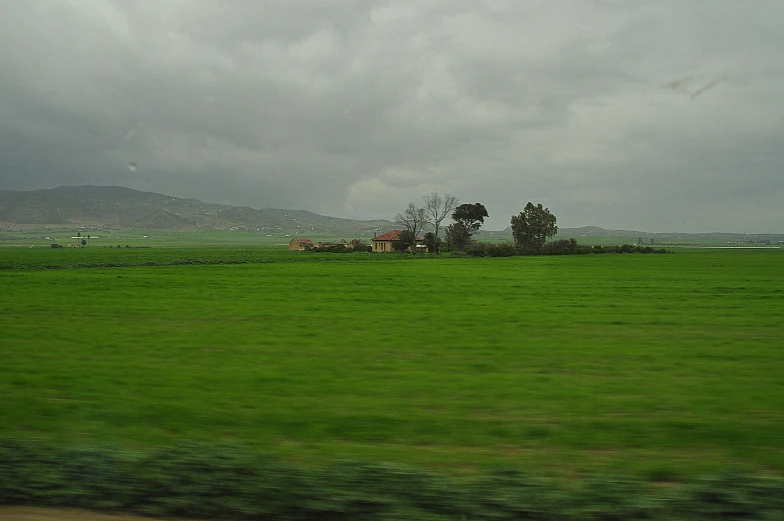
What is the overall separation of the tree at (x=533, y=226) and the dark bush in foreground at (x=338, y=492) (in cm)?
10133

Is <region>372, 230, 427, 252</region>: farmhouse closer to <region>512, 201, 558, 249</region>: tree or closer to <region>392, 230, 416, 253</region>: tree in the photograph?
<region>392, 230, 416, 253</region>: tree

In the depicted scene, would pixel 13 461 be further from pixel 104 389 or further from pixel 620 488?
pixel 620 488

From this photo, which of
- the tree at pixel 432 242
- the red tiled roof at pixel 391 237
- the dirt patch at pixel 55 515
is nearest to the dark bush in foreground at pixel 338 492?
the dirt patch at pixel 55 515

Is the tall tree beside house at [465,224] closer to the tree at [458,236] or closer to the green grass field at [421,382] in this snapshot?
the tree at [458,236]

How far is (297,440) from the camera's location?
7.69 metres

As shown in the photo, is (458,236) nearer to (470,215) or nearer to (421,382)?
(470,215)

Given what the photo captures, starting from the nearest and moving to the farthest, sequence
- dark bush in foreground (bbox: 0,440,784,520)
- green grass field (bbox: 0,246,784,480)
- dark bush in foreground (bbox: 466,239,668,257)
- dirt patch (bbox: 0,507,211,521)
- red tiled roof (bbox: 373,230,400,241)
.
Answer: dark bush in foreground (bbox: 0,440,784,520), dirt patch (bbox: 0,507,211,521), green grass field (bbox: 0,246,784,480), dark bush in foreground (bbox: 466,239,668,257), red tiled roof (bbox: 373,230,400,241)

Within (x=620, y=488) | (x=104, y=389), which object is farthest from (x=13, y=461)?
(x=620, y=488)

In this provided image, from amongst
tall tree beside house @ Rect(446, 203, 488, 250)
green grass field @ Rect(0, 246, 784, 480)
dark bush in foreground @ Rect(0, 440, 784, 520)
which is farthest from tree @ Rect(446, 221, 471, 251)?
dark bush in foreground @ Rect(0, 440, 784, 520)

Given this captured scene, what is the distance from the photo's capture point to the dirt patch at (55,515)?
17.9ft

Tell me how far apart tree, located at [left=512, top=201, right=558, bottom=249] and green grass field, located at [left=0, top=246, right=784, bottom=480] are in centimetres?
8301

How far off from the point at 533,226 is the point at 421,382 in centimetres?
9812

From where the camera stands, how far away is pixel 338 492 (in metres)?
5.61

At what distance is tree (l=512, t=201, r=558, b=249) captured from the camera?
346 ft
